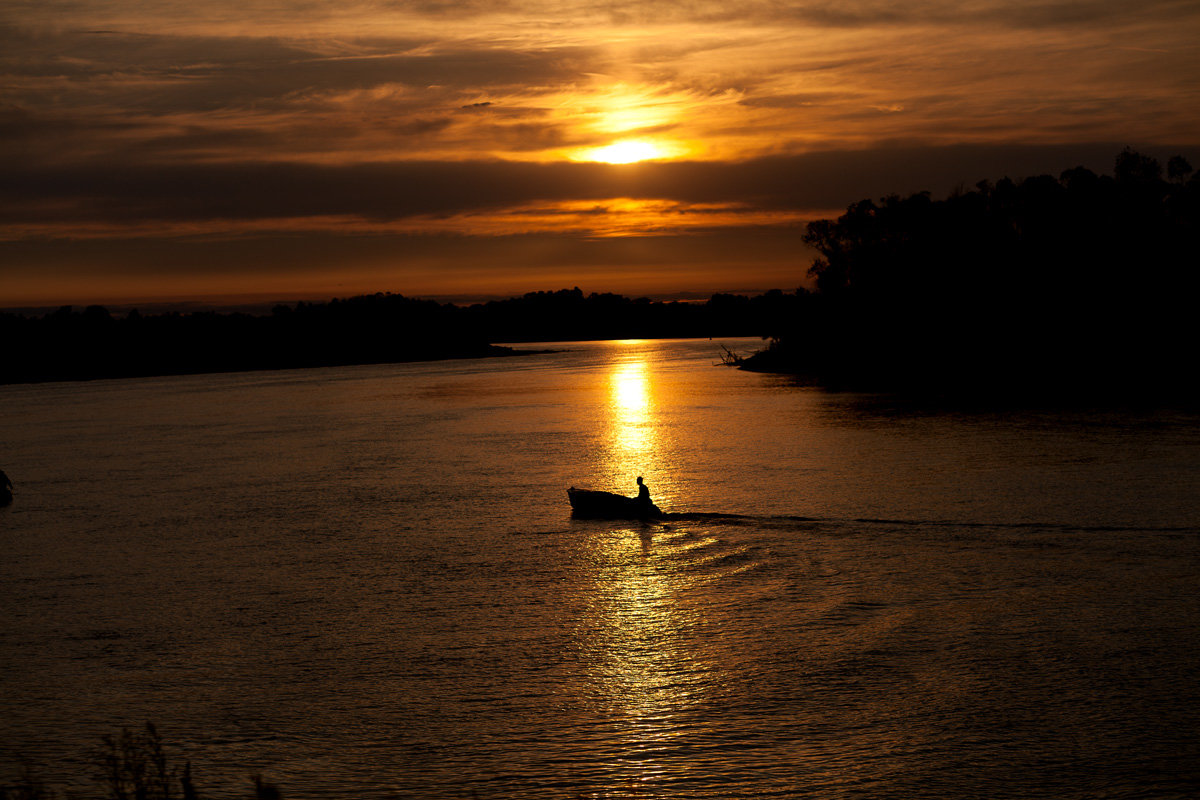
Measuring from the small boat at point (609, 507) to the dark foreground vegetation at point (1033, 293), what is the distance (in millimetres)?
59186

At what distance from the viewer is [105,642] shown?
19547 mm

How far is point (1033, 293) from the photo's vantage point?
10325 centimetres

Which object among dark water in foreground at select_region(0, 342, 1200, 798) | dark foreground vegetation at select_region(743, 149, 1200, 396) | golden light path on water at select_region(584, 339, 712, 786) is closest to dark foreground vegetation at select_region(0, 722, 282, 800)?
dark water in foreground at select_region(0, 342, 1200, 798)

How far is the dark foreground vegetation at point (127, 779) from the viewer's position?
991 centimetres

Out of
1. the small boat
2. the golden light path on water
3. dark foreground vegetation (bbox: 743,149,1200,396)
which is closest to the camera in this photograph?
the golden light path on water

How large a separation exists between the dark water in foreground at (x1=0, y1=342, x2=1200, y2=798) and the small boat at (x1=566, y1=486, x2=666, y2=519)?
1.92 feet

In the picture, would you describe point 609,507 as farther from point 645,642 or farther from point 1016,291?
point 1016,291

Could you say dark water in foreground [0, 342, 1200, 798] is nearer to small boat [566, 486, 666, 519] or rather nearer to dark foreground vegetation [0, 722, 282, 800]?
dark foreground vegetation [0, 722, 282, 800]

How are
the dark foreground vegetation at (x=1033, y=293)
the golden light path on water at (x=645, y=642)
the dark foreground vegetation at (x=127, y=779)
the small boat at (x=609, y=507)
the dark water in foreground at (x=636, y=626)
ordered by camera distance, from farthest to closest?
1. the dark foreground vegetation at (x=1033, y=293)
2. the small boat at (x=609, y=507)
3. the golden light path on water at (x=645, y=642)
4. the dark water in foreground at (x=636, y=626)
5. the dark foreground vegetation at (x=127, y=779)

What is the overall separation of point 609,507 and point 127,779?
20031mm

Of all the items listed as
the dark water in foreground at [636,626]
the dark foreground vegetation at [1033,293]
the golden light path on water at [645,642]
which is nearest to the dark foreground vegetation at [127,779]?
the dark water in foreground at [636,626]

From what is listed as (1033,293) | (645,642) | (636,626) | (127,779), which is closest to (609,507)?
(636,626)

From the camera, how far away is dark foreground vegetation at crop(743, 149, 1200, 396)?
94.9 meters

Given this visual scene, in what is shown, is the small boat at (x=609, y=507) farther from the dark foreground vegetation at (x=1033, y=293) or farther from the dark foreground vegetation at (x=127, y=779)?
the dark foreground vegetation at (x=1033, y=293)
